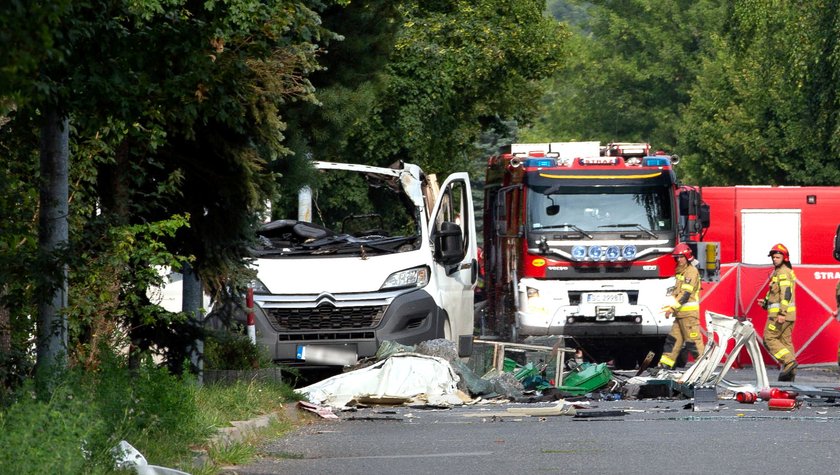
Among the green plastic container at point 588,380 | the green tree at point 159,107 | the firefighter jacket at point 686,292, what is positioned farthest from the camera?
the firefighter jacket at point 686,292

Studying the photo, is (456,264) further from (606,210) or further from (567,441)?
(567,441)

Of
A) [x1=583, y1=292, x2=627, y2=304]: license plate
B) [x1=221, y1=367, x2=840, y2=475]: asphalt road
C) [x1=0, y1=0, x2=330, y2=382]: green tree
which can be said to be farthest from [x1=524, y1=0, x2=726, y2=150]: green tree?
[x1=0, y1=0, x2=330, y2=382]: green tree

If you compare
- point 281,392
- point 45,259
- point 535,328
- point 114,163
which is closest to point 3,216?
point 45,259

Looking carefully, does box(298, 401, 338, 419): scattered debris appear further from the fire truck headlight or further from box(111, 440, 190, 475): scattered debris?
the fire truck headlight

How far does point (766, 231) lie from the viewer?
25.9m

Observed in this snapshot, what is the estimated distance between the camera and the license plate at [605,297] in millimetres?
20250

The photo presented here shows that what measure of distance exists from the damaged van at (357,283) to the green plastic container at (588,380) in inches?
52.1

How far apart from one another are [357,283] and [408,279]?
1.80 ft

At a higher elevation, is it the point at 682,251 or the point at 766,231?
the point at 766,231

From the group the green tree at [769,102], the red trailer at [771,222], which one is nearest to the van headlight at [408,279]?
the red trailer at [771,222]

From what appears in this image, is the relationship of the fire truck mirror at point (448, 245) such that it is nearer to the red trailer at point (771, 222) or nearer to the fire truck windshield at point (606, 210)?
the fire truck windshield at point (606, 210)

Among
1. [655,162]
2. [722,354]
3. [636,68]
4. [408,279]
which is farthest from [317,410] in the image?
[636,68]

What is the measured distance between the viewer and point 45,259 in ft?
27.0

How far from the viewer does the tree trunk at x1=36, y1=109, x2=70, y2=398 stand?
8211 mm
